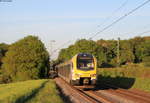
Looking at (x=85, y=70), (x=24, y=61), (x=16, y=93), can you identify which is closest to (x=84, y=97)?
(x=85, y=70)

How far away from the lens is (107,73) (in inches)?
2126

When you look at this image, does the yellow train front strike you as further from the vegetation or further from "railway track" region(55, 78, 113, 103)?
the vegetation

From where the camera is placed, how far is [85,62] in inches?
1060

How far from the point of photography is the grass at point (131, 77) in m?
31.8

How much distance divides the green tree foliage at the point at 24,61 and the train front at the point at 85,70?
1305 inches

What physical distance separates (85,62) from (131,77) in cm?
1701

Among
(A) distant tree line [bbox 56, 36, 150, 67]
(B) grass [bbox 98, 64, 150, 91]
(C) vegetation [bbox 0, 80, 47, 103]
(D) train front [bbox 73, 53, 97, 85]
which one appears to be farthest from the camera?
(A) distant tree line [bbox 56, 36, 150, 67]

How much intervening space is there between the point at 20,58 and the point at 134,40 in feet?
227

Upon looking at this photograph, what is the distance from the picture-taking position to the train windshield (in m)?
26.7

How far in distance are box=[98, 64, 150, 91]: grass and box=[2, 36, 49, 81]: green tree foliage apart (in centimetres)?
Result: 1277

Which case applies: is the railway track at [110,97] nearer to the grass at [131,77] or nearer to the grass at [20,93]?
the grass at [20,93]

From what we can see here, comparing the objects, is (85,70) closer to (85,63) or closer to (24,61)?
(85,63)

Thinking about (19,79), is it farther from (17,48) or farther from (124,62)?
(124,62)

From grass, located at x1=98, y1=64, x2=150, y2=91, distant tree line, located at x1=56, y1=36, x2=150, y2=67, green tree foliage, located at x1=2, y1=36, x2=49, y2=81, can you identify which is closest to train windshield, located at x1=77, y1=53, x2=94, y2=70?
grass, located at x1=98, y1=64, x2=150, y2=91
